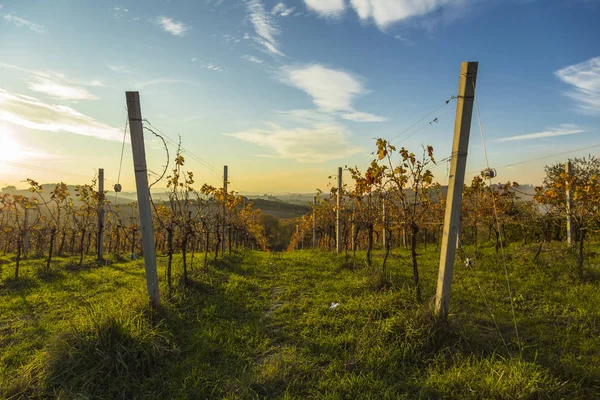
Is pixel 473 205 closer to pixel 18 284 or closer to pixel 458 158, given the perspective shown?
pixel 458 158

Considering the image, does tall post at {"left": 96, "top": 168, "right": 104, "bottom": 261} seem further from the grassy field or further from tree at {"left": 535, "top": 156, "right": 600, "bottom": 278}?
tree at {"left": 535, "top": 156, "right": 600, "bottom": 278}

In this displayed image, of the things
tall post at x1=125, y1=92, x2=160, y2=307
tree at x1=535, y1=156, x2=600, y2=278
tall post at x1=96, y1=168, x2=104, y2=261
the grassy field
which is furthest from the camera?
tall post at x1=96, y1=168, x2=104, y2=261

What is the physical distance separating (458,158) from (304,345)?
3168mm

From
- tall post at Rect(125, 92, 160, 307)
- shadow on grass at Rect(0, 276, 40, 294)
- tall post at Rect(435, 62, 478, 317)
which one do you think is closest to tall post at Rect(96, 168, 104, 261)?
shadow on grass at Rect(0, 276, 40, 294)

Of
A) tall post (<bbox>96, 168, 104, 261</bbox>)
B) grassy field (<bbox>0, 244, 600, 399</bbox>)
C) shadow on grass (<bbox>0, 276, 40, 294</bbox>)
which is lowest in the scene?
shadow on grass (<bbox>0, 276, 40, 294</bbox>)

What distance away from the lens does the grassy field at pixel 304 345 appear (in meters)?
3.27

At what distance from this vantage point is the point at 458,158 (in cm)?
398

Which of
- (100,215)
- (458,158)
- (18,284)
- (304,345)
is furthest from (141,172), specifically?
(100,215)

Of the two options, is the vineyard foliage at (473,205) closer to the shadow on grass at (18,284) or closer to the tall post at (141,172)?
the tall post at (141,172)

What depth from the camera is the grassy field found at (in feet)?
10.7

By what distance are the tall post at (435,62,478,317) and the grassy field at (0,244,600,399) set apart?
0.92 meters

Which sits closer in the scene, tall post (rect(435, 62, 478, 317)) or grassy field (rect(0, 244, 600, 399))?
grassy field (rect(0, 244, 600, 399))

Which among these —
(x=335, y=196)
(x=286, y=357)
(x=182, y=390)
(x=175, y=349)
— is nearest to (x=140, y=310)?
(x=175, y=349)

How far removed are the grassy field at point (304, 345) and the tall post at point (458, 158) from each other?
0.92 m
